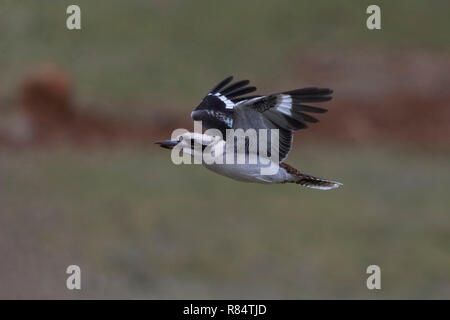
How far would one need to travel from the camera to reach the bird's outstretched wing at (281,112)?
44.3 ft

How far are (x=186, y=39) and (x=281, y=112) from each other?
32314mm

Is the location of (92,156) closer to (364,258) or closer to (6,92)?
(6,92)

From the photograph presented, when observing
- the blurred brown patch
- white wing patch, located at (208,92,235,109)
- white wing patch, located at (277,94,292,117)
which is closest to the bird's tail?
white wing patch, located at (277,94,292,117)

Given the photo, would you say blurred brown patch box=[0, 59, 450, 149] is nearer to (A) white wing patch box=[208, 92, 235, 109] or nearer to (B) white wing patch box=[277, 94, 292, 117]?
(A) white wing patch box=[208, 92, 235, 109]

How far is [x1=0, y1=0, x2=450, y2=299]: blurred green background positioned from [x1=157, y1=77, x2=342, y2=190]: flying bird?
10090 millimetres

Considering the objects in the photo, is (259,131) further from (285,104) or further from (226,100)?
(226,100)

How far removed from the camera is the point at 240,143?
14023mm

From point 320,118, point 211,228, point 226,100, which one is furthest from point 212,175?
point 226,100

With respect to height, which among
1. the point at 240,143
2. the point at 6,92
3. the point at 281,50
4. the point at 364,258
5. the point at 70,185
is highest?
the point at 281,50

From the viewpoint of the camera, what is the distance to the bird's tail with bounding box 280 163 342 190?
1432 cm

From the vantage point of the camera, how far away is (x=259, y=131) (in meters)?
14.0
